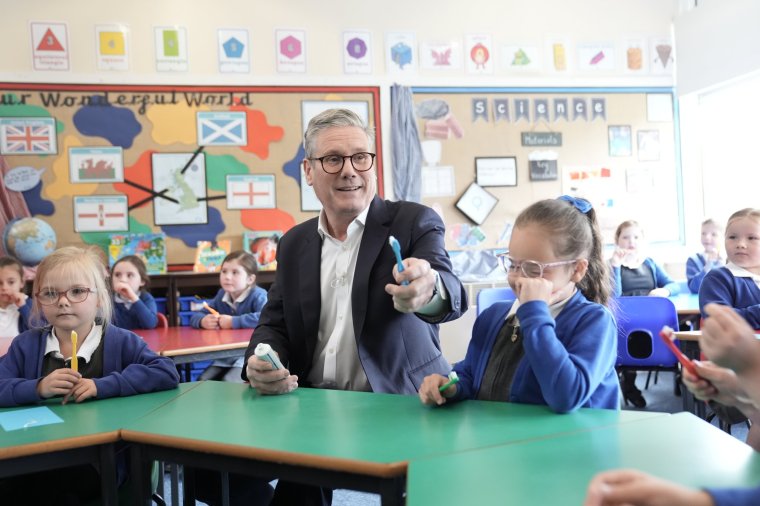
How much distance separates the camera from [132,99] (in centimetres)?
518

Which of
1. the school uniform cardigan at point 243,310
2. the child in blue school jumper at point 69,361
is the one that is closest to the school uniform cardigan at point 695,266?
the school uniform cardigan at point 243,310

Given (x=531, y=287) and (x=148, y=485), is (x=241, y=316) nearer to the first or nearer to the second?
(x=148, y=485)

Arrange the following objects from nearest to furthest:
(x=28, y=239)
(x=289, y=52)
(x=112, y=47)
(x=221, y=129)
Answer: (x=28, y=239), (x=112, y=47), (x=221, y=129), (x=289, y=52)

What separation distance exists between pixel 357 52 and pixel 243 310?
250 centimetres

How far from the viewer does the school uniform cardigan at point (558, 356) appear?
54.1 inches

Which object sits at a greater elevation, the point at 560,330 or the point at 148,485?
the point at 560,330

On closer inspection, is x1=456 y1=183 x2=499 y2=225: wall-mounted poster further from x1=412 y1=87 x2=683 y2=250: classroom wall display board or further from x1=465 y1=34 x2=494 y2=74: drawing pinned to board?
x1=465 y1=34 x2=494 y2=74: drawing pinned to board

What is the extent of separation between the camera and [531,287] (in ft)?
4.78

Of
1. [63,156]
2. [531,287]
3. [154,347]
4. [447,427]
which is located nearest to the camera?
[447,427]

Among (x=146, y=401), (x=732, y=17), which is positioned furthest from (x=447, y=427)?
(x=732, y=17)

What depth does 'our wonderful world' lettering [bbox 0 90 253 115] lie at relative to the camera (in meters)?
5.06

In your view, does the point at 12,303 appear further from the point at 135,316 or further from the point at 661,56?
the point at 661,56

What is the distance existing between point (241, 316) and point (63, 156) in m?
2.31

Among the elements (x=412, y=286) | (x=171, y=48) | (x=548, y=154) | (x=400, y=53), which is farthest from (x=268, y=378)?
(x=548, y=154)
